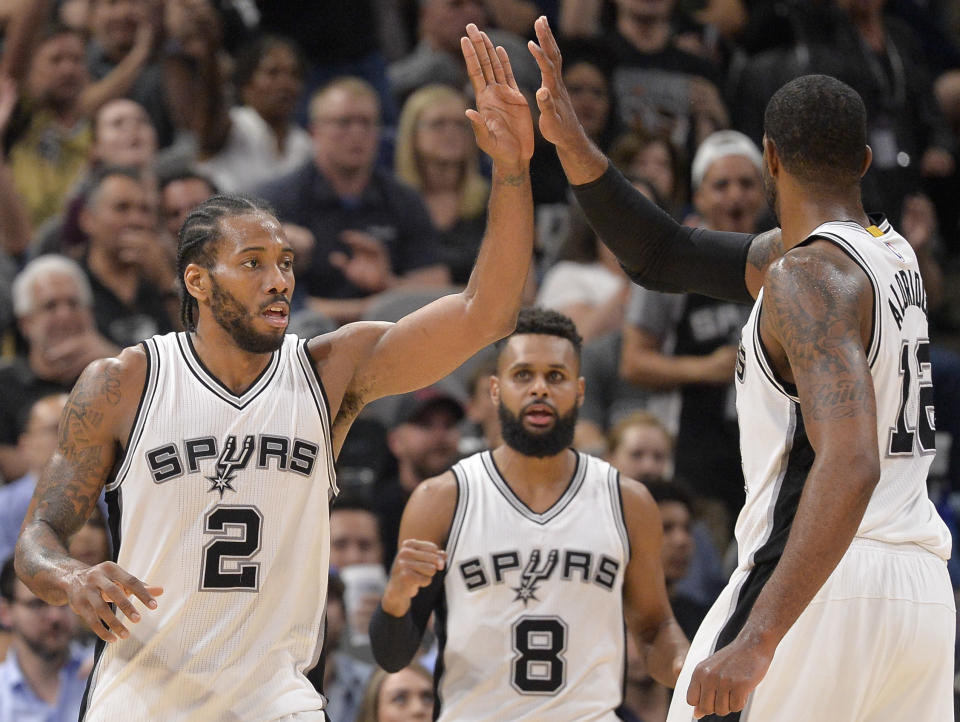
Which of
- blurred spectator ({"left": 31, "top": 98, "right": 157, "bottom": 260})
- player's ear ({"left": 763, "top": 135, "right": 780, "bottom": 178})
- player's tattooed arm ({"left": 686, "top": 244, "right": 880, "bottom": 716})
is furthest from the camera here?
blurred spectator ({"left": 31, "top": 98, "right": 157, "bottom": 260})

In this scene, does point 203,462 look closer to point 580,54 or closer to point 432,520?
point 432,520

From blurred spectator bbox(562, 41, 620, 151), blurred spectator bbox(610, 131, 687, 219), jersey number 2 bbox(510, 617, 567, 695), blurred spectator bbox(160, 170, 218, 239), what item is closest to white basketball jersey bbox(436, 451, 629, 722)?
jersey number 2 bbox(510, 617, 567, 695)

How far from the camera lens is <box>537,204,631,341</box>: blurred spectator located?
8023 millimetres

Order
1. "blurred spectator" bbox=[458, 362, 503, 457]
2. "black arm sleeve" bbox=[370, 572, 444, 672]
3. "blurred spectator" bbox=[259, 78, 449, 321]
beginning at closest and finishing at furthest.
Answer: "black arm sleeve" bbox=[370, 572, 444, 672] → "blurred spectator" bbox=[458, 362, 503, 457] → "blurred spectator" bbox=[259, 78, 449, 321]

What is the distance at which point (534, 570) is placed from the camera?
529 centimetres

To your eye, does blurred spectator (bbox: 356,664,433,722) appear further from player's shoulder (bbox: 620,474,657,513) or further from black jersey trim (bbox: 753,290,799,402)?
black jersey trim (bbox: 753,290,799,402)

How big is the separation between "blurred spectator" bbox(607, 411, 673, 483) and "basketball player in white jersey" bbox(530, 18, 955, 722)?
3.36 m

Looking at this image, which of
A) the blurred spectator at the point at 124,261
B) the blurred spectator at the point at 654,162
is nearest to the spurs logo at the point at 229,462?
the blurred spectator at the point at 124,261

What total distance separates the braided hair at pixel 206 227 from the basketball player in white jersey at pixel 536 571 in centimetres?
132

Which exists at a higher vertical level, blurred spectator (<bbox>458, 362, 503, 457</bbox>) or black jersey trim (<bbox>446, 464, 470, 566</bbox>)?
blurred spectator (<bbox>458, 362, 503, 457</bbox>)

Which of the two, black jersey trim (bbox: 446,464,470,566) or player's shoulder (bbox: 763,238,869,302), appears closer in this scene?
player's shoulder (bbox: 763,238,869,302)

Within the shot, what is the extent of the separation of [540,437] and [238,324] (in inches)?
61.6

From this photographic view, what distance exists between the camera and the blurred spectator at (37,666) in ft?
21.0

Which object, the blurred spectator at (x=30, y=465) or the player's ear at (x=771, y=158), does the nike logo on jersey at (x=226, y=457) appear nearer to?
the player's ear at (x=771, y=158)
